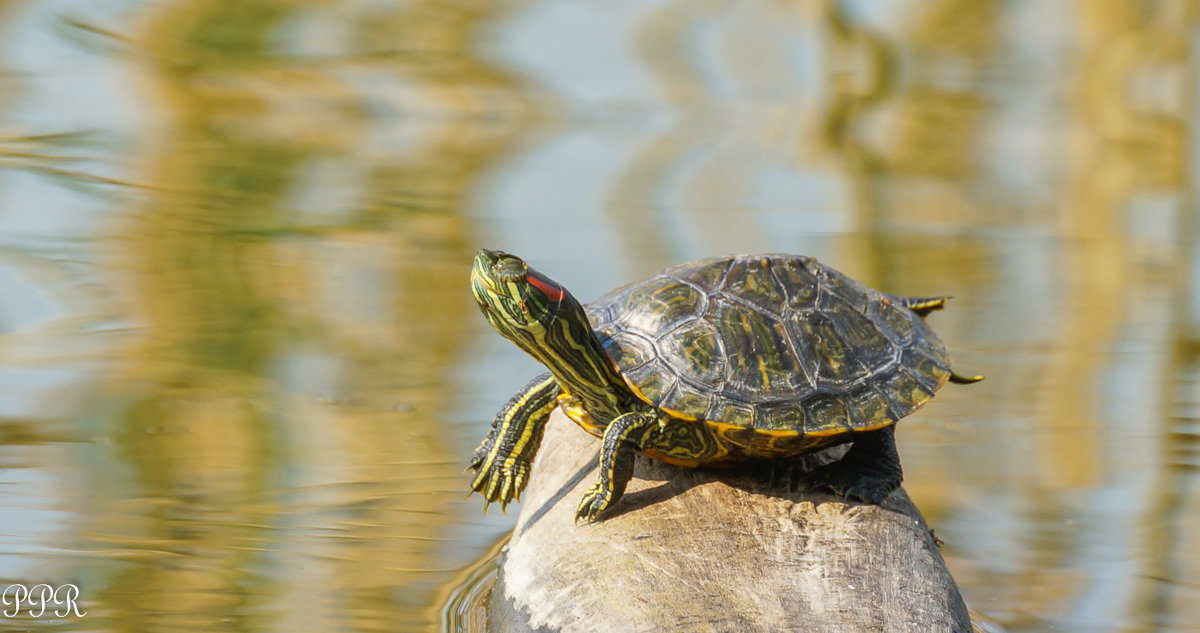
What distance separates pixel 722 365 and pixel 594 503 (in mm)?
395

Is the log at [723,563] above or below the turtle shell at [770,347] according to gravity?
below

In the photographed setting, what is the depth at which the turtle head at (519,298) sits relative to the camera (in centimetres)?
249

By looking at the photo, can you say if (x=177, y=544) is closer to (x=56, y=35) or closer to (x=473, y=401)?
(x=473, y=401)

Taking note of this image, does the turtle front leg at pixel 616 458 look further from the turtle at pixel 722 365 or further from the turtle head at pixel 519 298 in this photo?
the turtle head at pixel 519 298

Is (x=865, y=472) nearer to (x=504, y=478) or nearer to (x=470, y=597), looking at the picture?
(x=504, y=478)

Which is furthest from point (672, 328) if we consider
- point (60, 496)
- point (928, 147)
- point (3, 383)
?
point (928, 147)

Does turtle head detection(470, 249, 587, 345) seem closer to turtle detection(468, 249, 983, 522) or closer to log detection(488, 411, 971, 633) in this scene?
turtle detection(468, 249, 983, 522)

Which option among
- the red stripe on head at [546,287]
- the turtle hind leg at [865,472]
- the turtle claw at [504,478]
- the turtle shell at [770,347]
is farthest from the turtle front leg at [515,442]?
the turtle hind leg at [865,472]

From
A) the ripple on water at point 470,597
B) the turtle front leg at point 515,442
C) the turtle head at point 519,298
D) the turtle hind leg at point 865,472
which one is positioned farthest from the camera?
the ripple on water at point 470,597

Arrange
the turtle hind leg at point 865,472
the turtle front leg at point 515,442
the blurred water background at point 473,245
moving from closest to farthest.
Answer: the turtle hind leg at point 865,472
the turtle front leg at point 515,442
the blurred water background at point 473,245

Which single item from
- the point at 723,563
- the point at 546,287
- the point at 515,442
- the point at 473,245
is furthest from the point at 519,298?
the point at 473,245

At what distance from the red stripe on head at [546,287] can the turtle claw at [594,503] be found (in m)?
0.40

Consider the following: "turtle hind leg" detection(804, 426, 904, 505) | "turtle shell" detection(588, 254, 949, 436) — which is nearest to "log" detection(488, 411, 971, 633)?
"turtle hind leg" detection(804, 426, 904, 505)

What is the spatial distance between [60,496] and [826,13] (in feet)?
20.2
